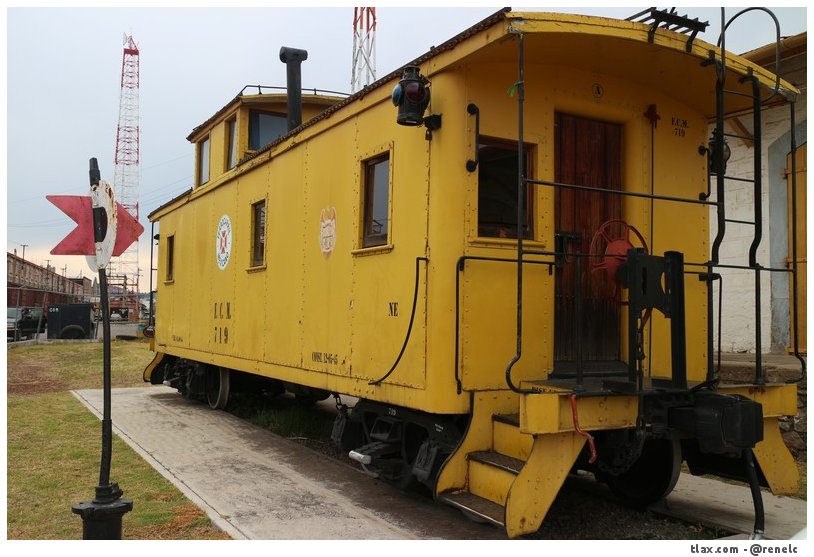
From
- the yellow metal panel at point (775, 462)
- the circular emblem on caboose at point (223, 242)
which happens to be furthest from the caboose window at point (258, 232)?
the yellow metal panel at point (775, 462)

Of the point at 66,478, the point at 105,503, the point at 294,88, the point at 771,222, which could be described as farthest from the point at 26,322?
the point at 771,222

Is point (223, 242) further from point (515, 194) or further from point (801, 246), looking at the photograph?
point (801, 246)

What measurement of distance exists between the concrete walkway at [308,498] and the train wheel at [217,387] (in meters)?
1.56

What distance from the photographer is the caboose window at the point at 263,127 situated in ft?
31.7

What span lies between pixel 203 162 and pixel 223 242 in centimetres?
212

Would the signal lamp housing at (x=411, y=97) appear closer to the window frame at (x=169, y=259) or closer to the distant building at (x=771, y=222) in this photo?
the distant building at (x=771, y=222)

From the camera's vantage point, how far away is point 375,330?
5680mm

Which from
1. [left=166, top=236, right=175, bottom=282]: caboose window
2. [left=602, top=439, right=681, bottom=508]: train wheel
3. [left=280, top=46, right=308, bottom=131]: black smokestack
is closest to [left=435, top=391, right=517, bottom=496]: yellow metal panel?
[left=602, top=439, right=681, bottom=508]: train wheel

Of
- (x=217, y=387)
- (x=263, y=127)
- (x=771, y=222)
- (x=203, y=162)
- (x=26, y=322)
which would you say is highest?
(x=263, y=127)

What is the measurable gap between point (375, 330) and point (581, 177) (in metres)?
1.98

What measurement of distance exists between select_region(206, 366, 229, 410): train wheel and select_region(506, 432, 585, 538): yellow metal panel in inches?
259

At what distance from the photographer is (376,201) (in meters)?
5.96

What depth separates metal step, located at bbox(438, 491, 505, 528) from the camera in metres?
4.45

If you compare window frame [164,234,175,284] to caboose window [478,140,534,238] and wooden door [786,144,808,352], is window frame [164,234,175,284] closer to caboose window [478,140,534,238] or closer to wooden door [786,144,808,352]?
Result: caboose window [478,140,534,238]
